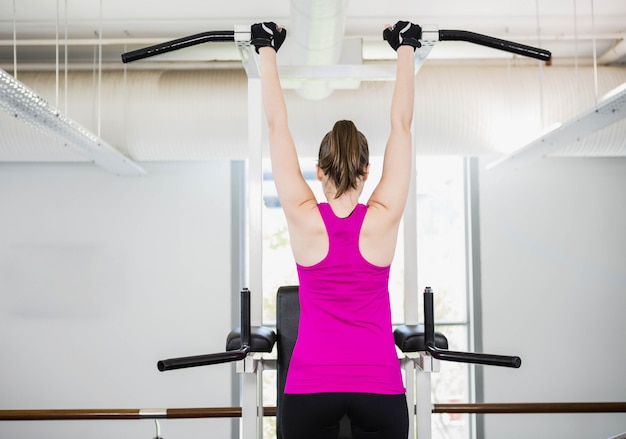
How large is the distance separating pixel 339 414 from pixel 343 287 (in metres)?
0.28

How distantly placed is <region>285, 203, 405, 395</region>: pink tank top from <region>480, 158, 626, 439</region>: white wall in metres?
3.25

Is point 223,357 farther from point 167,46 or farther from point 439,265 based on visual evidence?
point 439,265

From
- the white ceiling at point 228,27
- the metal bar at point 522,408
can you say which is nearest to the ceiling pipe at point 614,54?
the white ceiling at point 228,27

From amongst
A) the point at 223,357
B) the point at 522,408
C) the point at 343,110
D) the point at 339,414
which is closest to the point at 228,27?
the point at 343,110

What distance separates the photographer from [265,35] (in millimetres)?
1343

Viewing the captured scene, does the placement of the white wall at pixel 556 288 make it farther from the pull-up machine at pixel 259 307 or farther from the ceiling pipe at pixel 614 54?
the pull-up machine at pixel 259 307

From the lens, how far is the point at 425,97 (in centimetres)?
330

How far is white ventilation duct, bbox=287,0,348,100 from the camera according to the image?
6.95 feet

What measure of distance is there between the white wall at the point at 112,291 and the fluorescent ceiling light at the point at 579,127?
219 cm

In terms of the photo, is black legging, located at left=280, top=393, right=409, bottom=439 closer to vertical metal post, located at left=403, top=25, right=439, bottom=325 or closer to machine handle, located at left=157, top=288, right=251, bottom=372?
machine handle, located at left=157, top=288, right=251, bottom=372

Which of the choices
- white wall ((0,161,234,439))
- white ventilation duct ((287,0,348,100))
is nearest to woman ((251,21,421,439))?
white ventilation duct ((287,0,348,100))

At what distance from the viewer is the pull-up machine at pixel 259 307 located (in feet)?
4.68

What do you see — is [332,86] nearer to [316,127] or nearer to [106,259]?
[316,127]

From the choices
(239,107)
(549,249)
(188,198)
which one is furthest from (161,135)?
(549,249)
